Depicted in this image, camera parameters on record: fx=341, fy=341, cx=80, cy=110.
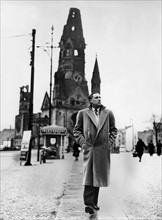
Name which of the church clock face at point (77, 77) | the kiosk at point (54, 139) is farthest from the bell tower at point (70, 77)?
the kiosk at point (54, 139)

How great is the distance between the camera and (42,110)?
344ft

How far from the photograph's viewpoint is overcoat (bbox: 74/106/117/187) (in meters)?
3.34

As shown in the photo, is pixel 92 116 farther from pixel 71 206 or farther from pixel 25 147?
pixel 25 147

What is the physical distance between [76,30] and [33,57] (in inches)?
3352

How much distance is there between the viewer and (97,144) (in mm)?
3363

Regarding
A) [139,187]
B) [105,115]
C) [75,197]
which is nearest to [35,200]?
[75,197]

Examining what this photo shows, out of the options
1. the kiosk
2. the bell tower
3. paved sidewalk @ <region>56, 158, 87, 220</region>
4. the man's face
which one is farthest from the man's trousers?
the bell tower

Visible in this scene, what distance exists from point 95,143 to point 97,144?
22 mm

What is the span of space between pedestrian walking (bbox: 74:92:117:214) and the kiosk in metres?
26.0

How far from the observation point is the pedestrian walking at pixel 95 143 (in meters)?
3.35

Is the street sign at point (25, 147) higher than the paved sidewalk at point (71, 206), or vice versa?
the street sign at point (25, 147)

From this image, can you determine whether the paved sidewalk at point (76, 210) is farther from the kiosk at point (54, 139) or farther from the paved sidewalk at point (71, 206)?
the kiosk at point (54, 139)

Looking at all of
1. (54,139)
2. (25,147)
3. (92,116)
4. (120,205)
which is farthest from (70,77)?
(92,116)

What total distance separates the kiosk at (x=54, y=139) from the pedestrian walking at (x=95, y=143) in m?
26.0
